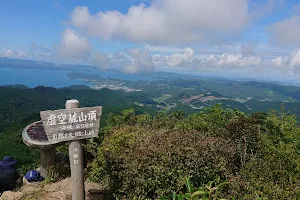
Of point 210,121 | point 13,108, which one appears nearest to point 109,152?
point 210,121

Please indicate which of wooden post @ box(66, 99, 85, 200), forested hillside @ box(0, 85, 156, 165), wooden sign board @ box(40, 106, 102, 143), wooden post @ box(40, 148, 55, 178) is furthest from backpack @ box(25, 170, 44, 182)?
forested hillside @ box(0, 85, 156, 165)

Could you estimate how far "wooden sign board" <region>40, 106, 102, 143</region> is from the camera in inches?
190

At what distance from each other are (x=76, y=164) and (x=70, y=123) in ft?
2.66

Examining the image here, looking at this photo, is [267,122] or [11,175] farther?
[267,122]

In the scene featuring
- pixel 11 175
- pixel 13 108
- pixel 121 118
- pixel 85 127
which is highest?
pixel 85 127

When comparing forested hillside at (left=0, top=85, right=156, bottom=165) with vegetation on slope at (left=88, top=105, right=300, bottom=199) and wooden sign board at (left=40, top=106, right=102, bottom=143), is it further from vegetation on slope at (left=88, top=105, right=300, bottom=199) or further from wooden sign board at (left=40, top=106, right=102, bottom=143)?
wooden sign board at (left=40, top=106, right=102, bottom=143)

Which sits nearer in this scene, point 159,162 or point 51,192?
point 159,162

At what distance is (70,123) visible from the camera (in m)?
4.96

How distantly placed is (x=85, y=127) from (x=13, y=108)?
89.0m

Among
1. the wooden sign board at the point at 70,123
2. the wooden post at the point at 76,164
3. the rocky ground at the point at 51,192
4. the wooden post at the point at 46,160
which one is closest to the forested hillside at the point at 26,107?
the wooden post at the point at 46,160

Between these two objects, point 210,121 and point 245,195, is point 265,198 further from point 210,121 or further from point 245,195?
point 210,121

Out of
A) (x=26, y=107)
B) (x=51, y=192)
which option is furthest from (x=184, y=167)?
(x=26, y=107)

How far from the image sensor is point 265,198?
445cm

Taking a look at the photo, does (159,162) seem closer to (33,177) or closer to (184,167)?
(184,167)
